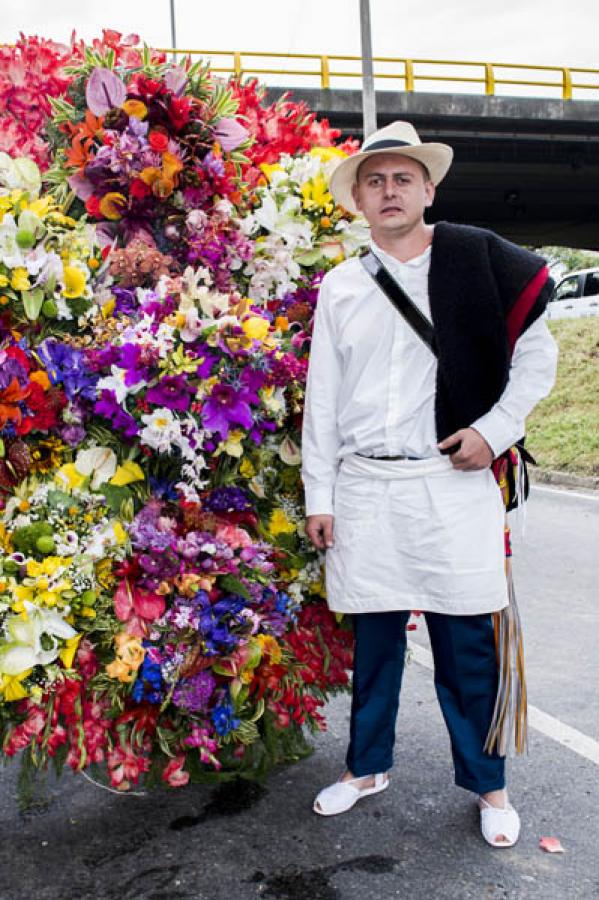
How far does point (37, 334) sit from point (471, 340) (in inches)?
45.8

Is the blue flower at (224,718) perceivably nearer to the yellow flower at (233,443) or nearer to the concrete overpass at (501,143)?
the yellow flower at (233,443)

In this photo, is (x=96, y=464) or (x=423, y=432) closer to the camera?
(x=96, y=464)

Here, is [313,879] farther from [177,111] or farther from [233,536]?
[177,111]

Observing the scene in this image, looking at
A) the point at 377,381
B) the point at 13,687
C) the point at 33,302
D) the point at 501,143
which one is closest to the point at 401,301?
the point at 377,381

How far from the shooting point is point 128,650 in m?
2.54

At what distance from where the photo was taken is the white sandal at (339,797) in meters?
2.92

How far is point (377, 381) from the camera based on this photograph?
277 cm

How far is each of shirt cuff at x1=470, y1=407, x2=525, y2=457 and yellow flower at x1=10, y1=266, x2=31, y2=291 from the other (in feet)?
4.05

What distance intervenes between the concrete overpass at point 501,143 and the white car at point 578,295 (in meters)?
2.07

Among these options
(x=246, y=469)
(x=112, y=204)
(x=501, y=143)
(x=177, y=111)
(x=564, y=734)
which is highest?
(x=501, y=143)

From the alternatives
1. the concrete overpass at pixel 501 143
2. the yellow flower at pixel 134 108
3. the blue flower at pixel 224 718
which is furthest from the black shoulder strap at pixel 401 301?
the concrete overpass at pixel 501 143

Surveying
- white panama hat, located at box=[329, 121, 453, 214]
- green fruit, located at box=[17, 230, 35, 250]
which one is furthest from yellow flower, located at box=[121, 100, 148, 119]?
white panama hat, located at box=[329, 121, 453, 214]

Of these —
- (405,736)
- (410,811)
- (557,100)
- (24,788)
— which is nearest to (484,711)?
(410,811)

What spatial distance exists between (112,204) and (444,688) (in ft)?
5.51
